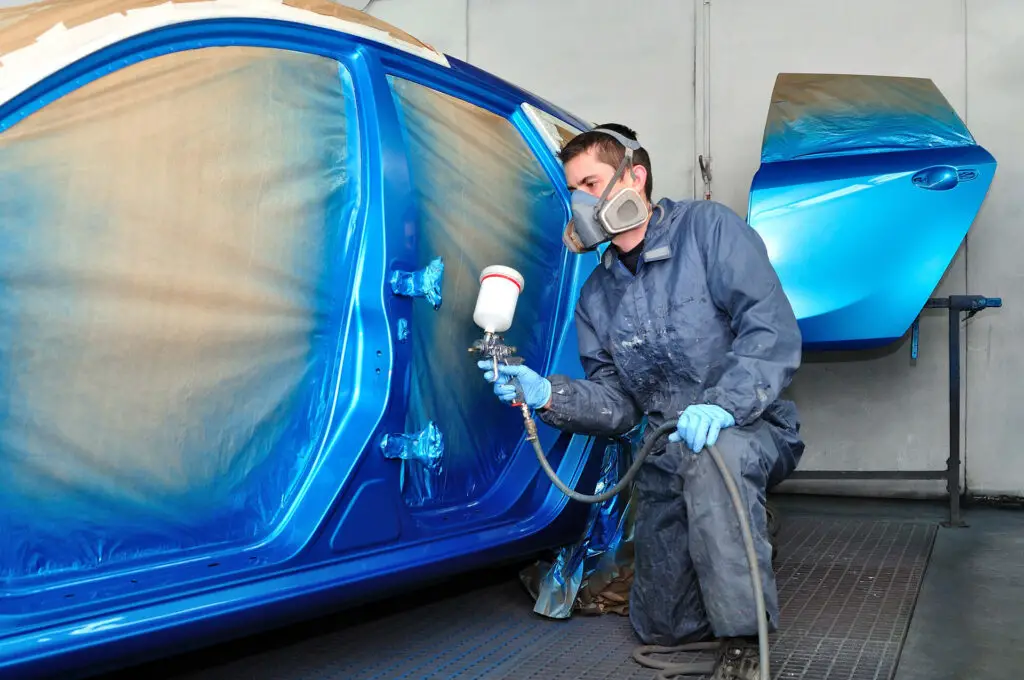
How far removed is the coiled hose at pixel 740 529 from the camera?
1.73 metres

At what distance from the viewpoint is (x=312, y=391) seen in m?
1.73

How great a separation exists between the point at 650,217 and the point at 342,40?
0.83 m

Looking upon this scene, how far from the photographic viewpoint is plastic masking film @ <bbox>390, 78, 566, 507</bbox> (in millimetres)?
1950

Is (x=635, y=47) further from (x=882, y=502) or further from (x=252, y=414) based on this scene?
(x=252, y=414)

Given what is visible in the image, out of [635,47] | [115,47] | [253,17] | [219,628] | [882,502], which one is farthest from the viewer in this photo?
[635,47]

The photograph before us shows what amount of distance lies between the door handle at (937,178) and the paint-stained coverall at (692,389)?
4.00ft

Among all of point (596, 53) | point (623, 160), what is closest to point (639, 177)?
point (623, 160)

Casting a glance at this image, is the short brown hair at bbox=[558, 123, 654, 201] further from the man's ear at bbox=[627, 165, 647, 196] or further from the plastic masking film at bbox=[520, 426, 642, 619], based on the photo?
the plastic masking film at bbox=[520, 426, 642, 619]

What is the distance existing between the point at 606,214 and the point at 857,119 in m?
1.62

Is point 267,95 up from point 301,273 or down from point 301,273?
up

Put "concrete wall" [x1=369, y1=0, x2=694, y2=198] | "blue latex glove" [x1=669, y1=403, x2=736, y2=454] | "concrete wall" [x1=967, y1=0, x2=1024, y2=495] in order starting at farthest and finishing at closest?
1. "concrete wall" [x1=369, y1=0, x2=694, y2=198]
2. "concrete wall" [x1=967, y1=0, x2=1024, y2=495]
3. "blue latex glove" [x1=669, y1=403, x2=736, y2=454]

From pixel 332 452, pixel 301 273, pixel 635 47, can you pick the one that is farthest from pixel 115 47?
pixel 635 47

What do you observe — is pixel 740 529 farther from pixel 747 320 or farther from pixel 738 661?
pixel 747 320

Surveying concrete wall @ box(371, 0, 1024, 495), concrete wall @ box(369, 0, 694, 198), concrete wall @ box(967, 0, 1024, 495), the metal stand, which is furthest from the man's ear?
concrete wall @ box(967, 0, 1024, 495)
